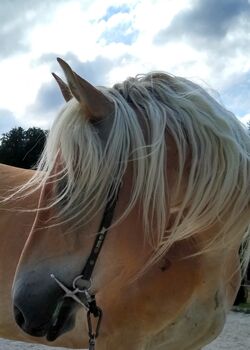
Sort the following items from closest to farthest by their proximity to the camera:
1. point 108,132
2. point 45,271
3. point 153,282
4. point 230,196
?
point 45,271
point 108,132
point 230,196
point 153,282

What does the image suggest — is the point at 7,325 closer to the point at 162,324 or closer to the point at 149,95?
the point at 162,324

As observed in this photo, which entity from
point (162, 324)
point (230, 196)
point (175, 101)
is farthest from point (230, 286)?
point (175, 101)

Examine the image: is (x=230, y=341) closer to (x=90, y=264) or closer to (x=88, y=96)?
(x=90, y=264)

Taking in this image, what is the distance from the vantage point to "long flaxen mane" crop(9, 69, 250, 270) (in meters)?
1.52

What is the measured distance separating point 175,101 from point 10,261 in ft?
4.48

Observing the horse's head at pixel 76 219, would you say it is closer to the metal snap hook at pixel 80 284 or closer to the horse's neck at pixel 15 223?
the metal snap hook at pixel 80 284

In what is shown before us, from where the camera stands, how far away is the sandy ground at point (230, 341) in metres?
5.92

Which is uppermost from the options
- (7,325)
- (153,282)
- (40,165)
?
(40,165)

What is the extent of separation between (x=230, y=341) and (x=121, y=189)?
559 centimetres

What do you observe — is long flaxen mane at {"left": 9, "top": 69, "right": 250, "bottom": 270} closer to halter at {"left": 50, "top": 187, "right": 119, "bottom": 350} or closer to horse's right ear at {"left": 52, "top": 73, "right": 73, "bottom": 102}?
halter at {"left": 50, "top": 187, "right": 119, "bottom": 350}

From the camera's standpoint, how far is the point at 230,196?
1718 mm

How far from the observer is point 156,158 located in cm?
157

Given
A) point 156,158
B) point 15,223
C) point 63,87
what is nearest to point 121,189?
point 156,158

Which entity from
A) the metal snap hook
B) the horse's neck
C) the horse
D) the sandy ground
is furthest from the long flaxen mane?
the sandy ground
